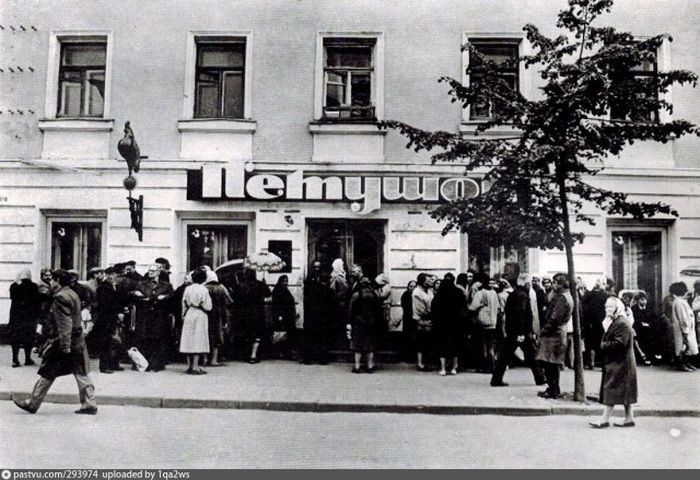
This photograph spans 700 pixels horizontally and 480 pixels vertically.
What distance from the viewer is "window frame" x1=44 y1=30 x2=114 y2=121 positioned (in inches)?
472

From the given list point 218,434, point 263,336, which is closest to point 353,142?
point 263,336

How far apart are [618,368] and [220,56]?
9333 millimetres

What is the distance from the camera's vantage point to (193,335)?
10109 mm

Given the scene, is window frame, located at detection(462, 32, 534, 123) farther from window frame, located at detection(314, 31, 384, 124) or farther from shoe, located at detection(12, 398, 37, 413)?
shoe, located at detection(12, 398, 37, 413)

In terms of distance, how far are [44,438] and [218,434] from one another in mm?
1786

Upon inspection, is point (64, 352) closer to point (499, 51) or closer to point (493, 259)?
point (493, 259)

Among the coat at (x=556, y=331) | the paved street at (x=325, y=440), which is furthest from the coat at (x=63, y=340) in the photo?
the coat at (x=556, y=331)

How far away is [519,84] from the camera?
11.9m

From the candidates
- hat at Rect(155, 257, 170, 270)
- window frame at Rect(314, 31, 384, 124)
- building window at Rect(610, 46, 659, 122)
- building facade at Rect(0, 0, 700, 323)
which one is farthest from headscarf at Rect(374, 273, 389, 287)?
building window at Rect(610, 46, 659, 122)

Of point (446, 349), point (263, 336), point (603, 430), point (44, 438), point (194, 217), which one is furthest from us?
point (194, 217)

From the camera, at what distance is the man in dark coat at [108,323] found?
9945 millimetres

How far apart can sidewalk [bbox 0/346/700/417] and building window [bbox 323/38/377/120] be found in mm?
5056

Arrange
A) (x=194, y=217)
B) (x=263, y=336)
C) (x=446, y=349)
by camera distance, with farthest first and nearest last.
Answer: (x=194, y=217), (x=263, y=336), (x=446, y=349)

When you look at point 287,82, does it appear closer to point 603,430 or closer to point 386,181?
point 386,181
